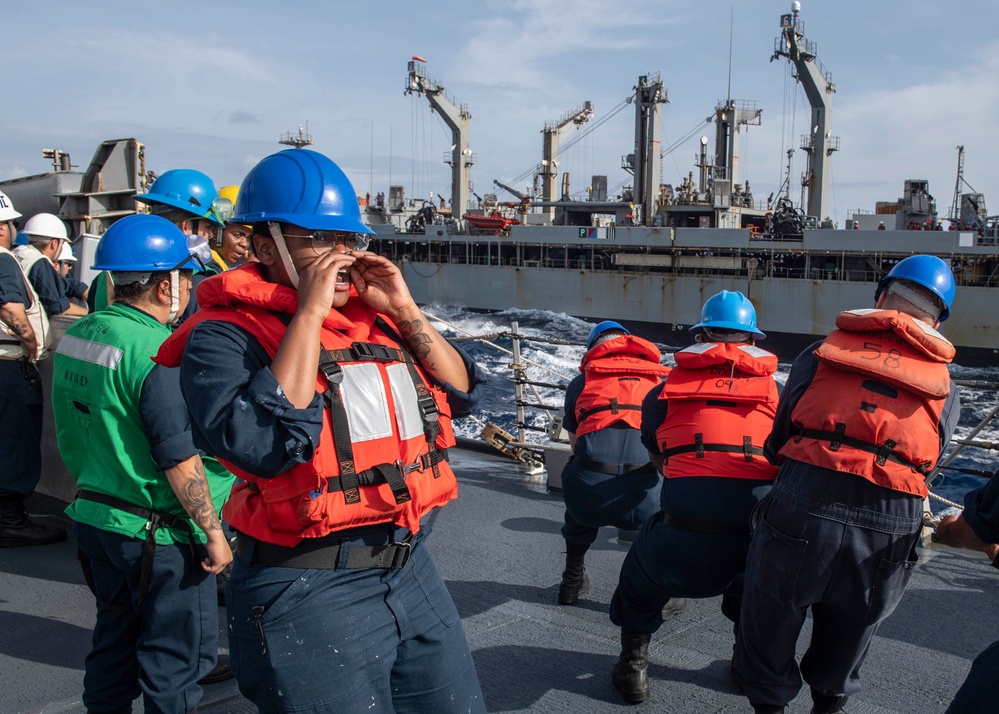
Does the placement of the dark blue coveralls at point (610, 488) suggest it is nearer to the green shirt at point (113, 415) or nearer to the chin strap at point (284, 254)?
the green shirt at point (113, 415)

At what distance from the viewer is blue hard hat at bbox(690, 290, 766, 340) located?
326 cm

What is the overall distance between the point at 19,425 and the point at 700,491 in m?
3.63

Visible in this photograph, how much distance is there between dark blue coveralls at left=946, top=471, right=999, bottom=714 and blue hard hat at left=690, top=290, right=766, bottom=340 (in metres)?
1.31

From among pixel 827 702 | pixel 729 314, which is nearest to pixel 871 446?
pixel 827 702

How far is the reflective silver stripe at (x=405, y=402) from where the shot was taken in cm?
169

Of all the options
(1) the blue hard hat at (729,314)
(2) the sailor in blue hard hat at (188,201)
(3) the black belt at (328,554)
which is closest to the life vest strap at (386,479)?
(3) the black belt at (328,554)

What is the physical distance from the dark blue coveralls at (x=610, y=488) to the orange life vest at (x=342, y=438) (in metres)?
2.12

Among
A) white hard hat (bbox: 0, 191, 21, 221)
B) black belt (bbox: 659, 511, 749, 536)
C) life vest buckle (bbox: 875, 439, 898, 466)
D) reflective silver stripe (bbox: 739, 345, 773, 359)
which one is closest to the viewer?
life vest buckle (bbox: 875, 439, 898, 466)

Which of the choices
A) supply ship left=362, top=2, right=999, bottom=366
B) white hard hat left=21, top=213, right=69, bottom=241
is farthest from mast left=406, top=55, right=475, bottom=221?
white hard hat left=21, top=213, right=69, bottom=241

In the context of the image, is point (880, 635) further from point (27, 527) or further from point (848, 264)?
point (848, 264)

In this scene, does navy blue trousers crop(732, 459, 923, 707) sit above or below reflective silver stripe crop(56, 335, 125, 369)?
below

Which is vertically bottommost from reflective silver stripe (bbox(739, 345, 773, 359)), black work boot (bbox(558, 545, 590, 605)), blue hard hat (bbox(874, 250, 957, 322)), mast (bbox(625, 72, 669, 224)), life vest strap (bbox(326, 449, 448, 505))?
black work boot (bbox(558, 545, 590, 605))

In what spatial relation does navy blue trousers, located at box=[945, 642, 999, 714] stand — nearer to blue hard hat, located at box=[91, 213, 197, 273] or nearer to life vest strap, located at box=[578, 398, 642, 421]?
life vest strap, located at box=[578, 398, 642, 421]

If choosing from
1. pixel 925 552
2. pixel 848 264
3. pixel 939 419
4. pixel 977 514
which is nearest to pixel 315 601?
pixel 977 514
